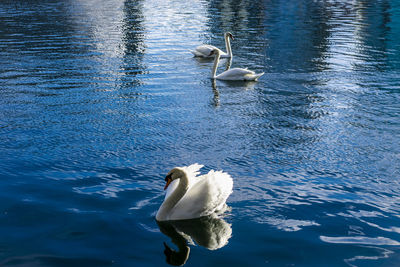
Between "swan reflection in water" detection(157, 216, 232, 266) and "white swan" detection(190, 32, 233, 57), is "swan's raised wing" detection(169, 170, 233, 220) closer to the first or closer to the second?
"swan reflection in water" detection(157, 216, 232, 266)

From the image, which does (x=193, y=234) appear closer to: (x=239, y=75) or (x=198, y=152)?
(x=198, y=152)

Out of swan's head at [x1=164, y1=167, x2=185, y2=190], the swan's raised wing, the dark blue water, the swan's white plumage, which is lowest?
the swan's white plumage

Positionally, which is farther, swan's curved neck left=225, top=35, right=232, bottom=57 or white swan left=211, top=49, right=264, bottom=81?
swan's curved neck left=225, top=35, right=232, bottom=57

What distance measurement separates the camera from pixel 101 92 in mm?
16516

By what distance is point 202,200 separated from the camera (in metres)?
7.86

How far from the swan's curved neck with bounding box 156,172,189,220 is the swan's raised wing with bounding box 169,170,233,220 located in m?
0.07

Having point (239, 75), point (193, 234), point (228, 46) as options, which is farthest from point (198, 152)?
point (228, 46)

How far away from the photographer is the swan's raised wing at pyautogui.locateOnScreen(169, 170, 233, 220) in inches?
309

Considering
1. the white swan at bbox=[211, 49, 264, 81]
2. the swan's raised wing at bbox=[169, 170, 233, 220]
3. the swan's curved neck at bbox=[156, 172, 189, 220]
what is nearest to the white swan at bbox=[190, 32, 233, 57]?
the white swan at bbox=[211, 49, 264, 81]

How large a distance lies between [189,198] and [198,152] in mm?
3180

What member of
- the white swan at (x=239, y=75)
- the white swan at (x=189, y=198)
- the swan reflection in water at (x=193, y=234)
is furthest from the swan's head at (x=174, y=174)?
the white swan at (x=239, y=75)

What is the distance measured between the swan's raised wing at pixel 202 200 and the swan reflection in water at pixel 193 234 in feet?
0.38

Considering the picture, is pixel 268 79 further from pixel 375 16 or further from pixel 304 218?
pixel 375 16

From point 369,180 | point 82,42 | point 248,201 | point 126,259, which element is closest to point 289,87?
point 369,180
